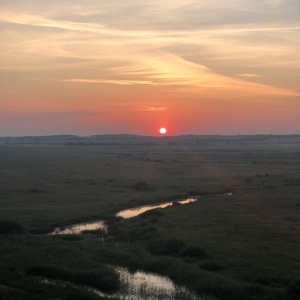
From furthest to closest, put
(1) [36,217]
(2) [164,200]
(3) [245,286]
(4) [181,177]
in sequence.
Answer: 1. (4) [181,177]
2. (2) [164,200]
3. (1) [36,217]
4. (3) [245,286]

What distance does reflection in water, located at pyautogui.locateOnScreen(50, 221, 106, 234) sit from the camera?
42.0m

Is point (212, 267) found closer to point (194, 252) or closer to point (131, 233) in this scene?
point (194, 252)

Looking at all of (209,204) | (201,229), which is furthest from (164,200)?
(201,229)

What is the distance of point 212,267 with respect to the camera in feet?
96.4

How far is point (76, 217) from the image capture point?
47.9m

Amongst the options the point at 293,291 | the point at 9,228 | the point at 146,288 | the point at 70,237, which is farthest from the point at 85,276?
the point at 9,228

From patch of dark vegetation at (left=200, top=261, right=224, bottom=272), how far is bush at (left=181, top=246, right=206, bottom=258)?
2266 millimetres

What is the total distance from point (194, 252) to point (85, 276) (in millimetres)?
7658

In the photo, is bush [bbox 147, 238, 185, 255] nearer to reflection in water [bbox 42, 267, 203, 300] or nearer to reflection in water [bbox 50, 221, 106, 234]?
reflection in water [bbox 42, 267, 203, 300]

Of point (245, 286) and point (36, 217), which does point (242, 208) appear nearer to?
point (36, 217)

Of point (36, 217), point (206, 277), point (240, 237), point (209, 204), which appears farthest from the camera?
point (209, 204)

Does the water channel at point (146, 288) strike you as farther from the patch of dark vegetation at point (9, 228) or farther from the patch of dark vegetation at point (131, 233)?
the patch of dark vegetation at point (9, 228)

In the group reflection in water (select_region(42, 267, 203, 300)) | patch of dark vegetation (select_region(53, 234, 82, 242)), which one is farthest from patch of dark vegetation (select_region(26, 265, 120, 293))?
patch of dark vegetation (select_region(53, 234, 82, 242))

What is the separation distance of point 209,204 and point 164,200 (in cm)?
902
